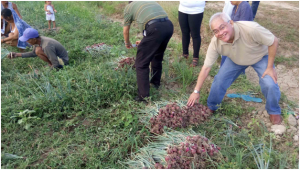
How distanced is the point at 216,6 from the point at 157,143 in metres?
7.06

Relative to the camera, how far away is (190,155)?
1853 millimetres

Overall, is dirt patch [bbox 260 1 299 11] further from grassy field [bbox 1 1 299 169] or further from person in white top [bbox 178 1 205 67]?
person in white top [bbox 178 1 205 67]

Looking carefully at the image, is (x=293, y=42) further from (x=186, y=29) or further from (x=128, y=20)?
(x=128, y=20)

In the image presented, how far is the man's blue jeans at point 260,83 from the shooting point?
228cm

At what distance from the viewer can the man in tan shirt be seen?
2100mm

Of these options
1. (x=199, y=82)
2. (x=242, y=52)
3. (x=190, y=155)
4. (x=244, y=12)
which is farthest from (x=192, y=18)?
(x=190, y=155)

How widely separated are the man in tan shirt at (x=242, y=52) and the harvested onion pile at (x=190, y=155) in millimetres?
642

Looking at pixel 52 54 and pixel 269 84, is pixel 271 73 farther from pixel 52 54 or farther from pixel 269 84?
pixel 52 54

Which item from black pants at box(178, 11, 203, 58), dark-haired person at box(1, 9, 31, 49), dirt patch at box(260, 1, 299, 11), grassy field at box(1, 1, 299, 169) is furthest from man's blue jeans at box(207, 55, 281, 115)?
dirt patch at box(260, 1, 299, 11)

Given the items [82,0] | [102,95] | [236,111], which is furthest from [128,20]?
[82,0]

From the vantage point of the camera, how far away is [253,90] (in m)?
3.21

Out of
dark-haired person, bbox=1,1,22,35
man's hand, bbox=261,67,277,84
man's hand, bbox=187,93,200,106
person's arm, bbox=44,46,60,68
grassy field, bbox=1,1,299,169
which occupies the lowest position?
grassy field, bbox=1,1,299,169

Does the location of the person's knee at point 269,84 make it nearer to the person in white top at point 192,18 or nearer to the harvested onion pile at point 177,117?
the harvested onion pile at point 177,117

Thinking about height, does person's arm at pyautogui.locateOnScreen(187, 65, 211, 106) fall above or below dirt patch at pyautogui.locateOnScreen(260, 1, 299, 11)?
below
